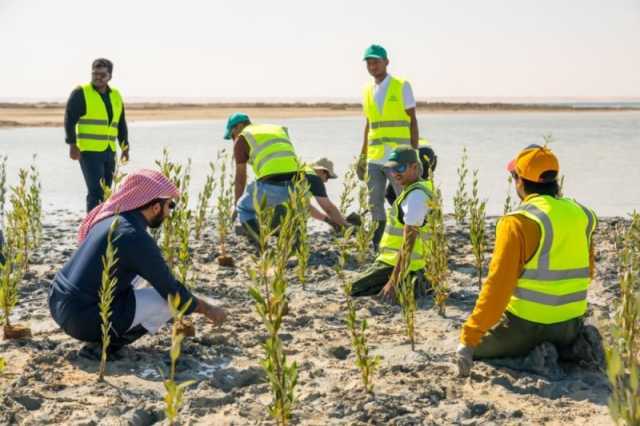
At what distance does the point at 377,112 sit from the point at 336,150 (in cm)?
1072

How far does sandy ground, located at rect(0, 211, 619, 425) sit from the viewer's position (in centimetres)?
376

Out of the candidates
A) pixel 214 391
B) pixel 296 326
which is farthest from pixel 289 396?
pixel 296 326

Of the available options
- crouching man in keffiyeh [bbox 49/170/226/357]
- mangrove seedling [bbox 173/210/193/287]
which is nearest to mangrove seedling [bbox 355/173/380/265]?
mangrove seedling [bbox 173/210/193/287]

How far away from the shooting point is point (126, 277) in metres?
4.58

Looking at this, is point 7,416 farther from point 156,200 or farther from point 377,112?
point 377,112

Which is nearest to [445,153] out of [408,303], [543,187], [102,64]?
[102,64]

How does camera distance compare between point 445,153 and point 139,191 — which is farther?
point 445,153

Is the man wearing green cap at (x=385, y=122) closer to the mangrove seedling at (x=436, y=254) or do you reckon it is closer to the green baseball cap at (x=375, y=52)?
the green baseball cap at (x=375, y=52)

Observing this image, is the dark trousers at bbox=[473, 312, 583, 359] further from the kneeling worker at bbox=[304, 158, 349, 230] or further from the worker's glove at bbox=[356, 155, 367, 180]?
the worker's glove at bbox=[356, 155, 367, 180]

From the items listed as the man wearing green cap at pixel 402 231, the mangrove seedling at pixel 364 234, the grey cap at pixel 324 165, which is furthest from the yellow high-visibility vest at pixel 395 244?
the grey cap at pixel 324 165

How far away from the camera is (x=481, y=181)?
12891 millimetres

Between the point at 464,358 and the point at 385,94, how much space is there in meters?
3.85

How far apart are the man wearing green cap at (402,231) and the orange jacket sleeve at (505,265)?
1127 mm

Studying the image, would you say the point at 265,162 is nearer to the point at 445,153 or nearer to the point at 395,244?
the point at 395,244
